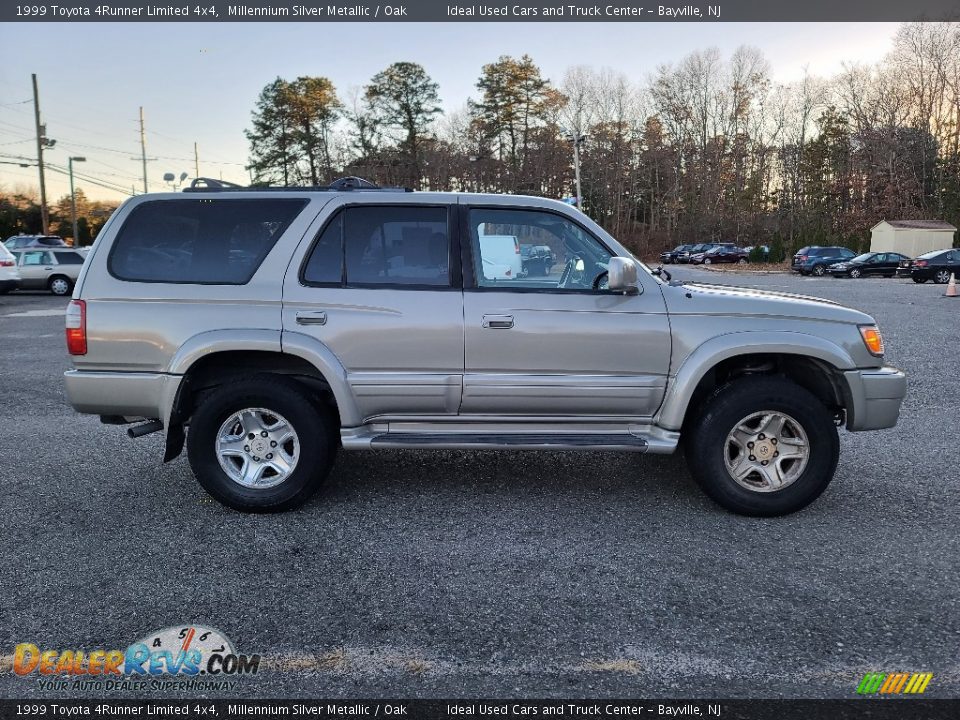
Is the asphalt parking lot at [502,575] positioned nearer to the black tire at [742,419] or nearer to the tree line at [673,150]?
the black tire at [742,419]

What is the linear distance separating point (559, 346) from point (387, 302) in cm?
108

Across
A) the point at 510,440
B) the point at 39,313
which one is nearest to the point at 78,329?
the point at 510,440

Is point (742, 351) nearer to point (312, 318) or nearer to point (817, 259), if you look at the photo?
point (312, 318)

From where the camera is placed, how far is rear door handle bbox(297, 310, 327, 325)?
13.8ft

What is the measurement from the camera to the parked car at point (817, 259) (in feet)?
121

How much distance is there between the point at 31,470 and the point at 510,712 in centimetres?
439

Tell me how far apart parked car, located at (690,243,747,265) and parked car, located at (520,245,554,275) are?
168 feet

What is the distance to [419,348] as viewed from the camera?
425 cm

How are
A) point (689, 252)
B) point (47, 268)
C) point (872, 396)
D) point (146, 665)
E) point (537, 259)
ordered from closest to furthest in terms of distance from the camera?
point (146, 665), point (872, 396), point (537, 259), point (47, 268), point (689, 252)

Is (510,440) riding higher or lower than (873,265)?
lower

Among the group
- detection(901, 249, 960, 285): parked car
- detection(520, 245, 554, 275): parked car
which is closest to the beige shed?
detection(901, 249, 960, 285): parked car

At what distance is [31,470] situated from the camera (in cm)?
517

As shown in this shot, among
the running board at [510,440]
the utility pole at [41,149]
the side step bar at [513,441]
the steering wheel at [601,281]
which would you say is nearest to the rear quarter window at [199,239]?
the running board at [510,440]
